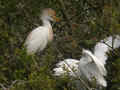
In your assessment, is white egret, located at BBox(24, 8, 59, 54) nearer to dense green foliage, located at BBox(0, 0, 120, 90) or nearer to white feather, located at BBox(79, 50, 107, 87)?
dense green foliage, located at BBox(0, 0, 120, 90)

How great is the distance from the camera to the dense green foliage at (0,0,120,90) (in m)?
1.91

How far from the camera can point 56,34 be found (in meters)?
2.99

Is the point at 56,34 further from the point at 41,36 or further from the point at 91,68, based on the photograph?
the point at 41,36

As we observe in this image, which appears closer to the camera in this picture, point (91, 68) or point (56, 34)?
point (91, 68)

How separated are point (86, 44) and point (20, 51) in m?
1.11

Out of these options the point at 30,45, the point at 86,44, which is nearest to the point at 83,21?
the point at 86,44

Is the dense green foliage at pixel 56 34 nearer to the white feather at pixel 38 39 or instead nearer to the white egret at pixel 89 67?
the white egret at pixel 89 67

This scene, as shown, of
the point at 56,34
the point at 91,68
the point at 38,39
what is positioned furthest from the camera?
the point at 38,39

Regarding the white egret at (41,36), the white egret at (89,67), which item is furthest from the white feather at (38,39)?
the white egret at (89,67)

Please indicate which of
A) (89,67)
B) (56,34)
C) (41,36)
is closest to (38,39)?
(41,36)

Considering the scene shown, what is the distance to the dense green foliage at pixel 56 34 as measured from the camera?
1908 millimetres

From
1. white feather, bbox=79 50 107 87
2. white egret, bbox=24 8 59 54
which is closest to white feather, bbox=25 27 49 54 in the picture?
white egret, bbox=24 8 59 54

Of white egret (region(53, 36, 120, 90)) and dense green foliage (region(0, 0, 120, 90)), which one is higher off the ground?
dense green foliage (region(0, 0, 120, 90))

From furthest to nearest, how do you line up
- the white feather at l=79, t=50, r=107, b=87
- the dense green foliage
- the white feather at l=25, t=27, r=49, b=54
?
the white feather at l=25, t=27, r=49, b=54
the white feather at l=79, t=50, r=107, b=87
the dense green foliage
